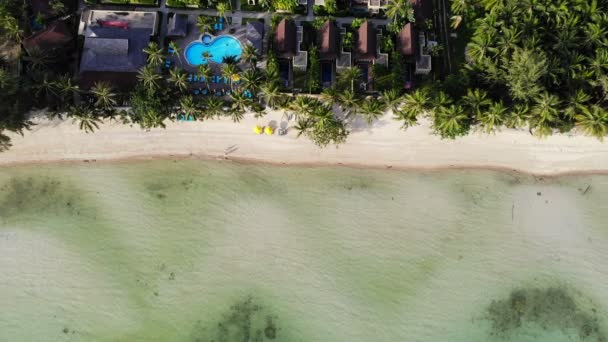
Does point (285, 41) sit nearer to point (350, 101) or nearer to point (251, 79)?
point (251, 79)

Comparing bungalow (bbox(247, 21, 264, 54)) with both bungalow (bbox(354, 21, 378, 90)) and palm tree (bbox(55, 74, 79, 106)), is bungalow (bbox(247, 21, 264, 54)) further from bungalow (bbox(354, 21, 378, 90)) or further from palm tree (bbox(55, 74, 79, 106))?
palm tree (bbox(55, 74, 79, 106))

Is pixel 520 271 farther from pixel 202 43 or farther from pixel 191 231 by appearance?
pixel 202 43

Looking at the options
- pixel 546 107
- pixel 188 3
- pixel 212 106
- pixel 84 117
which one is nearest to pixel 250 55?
pixel 212 106

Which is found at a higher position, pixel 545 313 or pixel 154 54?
pixel 154 54

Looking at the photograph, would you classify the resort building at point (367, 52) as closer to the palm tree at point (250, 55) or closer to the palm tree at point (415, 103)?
the palm tree at point (415, 103)

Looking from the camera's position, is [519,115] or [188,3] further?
[188,3]

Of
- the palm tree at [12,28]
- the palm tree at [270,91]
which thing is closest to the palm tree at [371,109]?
the palm tree at [270,91]

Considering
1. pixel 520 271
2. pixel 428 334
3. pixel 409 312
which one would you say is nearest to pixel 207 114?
pixel 409 312
